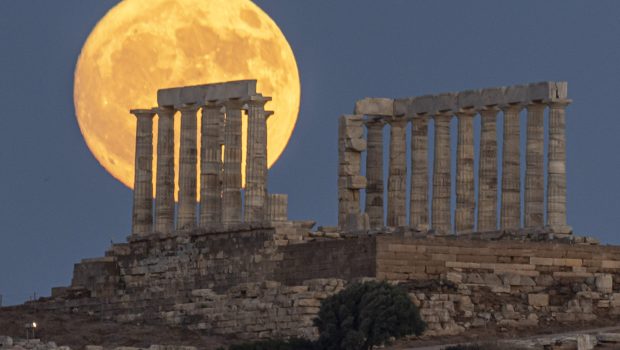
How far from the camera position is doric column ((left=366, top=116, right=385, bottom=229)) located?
528ft

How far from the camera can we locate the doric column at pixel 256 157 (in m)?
150

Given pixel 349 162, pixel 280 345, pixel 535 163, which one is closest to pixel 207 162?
pixel 349 162

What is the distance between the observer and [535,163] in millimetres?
155500

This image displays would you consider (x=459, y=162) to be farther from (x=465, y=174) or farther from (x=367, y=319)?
(x=367, y=319)

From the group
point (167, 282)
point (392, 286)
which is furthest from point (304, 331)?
point (167, 282)

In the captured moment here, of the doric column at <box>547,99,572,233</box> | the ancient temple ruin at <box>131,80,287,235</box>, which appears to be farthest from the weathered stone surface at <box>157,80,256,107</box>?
the doric column at <box>547,99,572,233</box>

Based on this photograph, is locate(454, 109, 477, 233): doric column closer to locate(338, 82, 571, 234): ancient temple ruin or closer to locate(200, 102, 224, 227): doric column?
locate(338, 82, 571, 234): ancient temple ruin

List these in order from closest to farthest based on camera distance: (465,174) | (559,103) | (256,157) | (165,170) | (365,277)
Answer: (365,277)
(256,157)
(559,103)
(165,170)
(465,174)

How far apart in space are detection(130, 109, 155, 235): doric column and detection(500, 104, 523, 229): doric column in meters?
15.6

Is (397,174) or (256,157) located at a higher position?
(397,174)

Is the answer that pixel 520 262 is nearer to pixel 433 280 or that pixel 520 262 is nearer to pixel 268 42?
pixel 433 280

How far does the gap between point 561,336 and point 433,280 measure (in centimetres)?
974

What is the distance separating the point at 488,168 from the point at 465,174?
4.67ft

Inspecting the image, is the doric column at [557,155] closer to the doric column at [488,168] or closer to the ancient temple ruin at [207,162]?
the doric column at [488,168]
